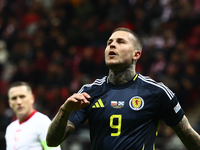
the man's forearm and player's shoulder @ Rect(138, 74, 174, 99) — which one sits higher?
player's shoulder @ Rect(138, 74, 174, 99)

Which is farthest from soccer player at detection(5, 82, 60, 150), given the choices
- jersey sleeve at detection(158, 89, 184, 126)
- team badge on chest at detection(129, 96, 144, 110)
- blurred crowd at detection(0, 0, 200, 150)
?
blurred crowd at detection(0, 0, 200, 150)

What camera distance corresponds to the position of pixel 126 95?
10.2 feet

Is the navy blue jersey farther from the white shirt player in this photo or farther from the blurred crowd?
the blurred crowd

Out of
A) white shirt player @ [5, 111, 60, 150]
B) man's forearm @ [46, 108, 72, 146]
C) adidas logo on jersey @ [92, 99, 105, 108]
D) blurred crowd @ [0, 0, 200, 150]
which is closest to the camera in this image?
man's forearm @ [46, 108, 72, 146]

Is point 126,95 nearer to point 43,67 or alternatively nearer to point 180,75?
point 180,75

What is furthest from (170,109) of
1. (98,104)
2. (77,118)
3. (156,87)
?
(77,118)

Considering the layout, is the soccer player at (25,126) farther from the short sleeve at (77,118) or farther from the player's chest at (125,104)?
the player's chest at (125,104)

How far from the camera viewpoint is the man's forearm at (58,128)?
113 inches

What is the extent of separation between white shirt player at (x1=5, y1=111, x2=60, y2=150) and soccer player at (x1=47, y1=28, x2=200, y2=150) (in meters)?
1.25

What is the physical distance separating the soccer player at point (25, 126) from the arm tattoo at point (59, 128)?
106 centimetres

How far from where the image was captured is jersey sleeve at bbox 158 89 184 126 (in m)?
2.99

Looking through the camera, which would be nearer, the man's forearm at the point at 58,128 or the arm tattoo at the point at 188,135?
the man's forearm at the point at 58,128

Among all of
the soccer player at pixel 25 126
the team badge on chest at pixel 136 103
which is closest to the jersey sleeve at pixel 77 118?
the team badge on chest at pixel 136 103

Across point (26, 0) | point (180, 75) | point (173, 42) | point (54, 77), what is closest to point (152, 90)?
point (180, 75)
